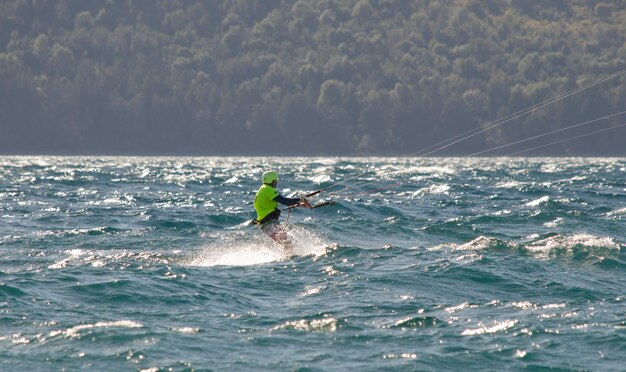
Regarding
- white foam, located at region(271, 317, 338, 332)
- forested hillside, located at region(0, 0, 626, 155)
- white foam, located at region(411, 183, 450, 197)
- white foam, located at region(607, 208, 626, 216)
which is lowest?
white foam, located at region(607, 208, 626, 216)

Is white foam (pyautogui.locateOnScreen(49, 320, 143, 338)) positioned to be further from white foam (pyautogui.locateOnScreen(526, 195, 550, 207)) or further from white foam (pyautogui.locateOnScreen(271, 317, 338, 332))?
white foam (pyautogui.locateOnScreen(526, 195, 550, 207))

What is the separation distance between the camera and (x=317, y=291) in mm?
14852

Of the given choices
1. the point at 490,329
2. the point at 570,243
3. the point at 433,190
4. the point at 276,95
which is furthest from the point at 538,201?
the point at 276,95

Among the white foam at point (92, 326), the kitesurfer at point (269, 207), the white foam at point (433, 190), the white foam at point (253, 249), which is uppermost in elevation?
the kitesurfer at point (269, 207)

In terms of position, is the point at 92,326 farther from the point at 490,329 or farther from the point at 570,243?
the point at 570,243

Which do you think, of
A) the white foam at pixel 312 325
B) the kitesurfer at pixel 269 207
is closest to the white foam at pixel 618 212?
the kitesurfer at pixel 269 207

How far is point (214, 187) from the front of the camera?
4184 centimetres

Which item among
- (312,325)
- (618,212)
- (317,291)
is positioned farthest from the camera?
(618,212)

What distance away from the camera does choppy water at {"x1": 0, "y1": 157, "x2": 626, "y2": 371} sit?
11.3 meters

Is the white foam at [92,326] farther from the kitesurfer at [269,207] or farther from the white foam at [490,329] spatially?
the kitesurfer at [269,207]

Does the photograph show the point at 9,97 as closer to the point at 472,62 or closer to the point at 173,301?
the point at 472,62

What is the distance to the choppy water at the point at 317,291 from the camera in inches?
444

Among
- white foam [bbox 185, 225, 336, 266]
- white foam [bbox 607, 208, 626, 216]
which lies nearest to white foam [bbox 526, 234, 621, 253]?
white foam [bbox 185, 225, 336, 266]

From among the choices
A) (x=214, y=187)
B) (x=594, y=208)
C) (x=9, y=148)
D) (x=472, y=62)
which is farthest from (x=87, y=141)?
(x=594, y=208)
